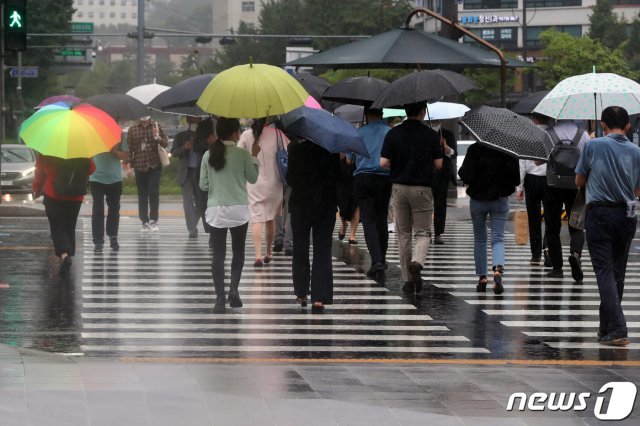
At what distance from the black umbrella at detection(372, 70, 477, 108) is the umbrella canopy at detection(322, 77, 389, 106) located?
210 cm

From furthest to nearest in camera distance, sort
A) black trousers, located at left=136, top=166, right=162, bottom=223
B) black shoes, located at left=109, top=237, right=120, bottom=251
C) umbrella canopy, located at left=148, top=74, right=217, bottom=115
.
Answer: black trousers, located at left=136, top=166, right=162, bottom=223
black shoes, located at left=109, top=237, right=120, bottom=251
umbrella canopy, located at left=148, top=74, right=217, bottom=115

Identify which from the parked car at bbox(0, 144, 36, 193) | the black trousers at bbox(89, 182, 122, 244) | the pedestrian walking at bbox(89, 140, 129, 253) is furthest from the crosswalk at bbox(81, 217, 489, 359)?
the parked car at bbox(0, 144, 36, 193)

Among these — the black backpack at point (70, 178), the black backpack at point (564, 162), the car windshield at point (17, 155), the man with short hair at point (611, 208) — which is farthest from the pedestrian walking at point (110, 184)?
the car windshield at point (17, 155)

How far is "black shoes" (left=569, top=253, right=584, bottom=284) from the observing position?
14.9 m

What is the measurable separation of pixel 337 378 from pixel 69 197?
781 cm

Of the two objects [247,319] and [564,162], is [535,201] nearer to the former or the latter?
[564,162]

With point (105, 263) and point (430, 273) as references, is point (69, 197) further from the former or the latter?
point (430, 273)

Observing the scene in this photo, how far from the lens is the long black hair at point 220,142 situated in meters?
12.6

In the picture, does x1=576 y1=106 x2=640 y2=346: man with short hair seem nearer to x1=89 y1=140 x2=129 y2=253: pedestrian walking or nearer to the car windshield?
x1=89 y1=140 x2=129 y2=253: pedestrian walking

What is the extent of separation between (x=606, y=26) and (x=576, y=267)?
87542mm

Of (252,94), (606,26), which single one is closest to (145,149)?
(252,94)

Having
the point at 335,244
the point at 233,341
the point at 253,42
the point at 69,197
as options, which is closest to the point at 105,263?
the point at 69,197

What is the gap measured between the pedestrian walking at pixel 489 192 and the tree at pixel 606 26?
3412 inches

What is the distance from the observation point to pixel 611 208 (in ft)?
36.2
